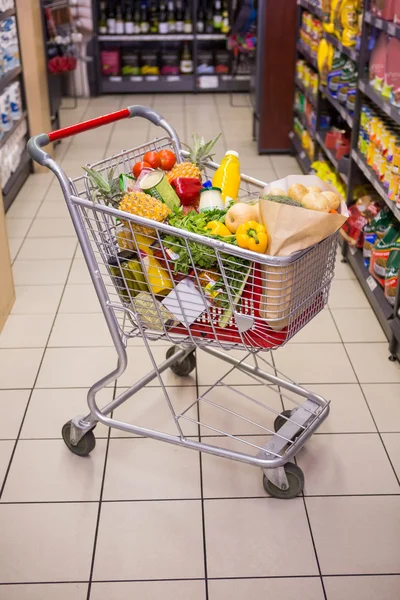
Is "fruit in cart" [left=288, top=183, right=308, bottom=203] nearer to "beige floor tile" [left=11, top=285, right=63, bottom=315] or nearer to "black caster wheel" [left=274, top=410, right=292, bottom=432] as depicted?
"black caster wheel" [left=274, top=410, right=292, bottom=432]

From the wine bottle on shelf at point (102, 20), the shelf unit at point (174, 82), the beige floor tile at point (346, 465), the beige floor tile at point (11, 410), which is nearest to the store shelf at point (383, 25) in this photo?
the beige floor tile at point (346, 465)

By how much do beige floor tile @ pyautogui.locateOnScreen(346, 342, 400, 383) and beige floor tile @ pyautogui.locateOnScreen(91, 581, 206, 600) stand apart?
132 centimetres

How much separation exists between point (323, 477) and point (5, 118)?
12.4 feet

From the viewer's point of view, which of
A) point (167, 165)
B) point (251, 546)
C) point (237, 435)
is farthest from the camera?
point (237, 435)

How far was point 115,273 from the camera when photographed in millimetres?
2252

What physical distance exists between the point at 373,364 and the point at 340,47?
2158 millimetres

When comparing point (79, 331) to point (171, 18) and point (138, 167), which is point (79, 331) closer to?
point (138, 167)

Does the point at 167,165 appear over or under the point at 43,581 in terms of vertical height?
over

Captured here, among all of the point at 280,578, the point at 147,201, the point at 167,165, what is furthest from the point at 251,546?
the point at 167,165

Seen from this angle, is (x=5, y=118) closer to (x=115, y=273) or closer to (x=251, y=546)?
(x=115, y=273)

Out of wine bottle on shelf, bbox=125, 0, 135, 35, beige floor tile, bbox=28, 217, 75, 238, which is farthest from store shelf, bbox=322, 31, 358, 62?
wine bottle on shelf, bbox=125, 0, 135, 35

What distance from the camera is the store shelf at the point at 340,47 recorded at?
3.94 metres

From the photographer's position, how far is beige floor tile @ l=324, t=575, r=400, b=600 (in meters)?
2.05

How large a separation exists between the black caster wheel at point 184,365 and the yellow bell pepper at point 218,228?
1043mm
